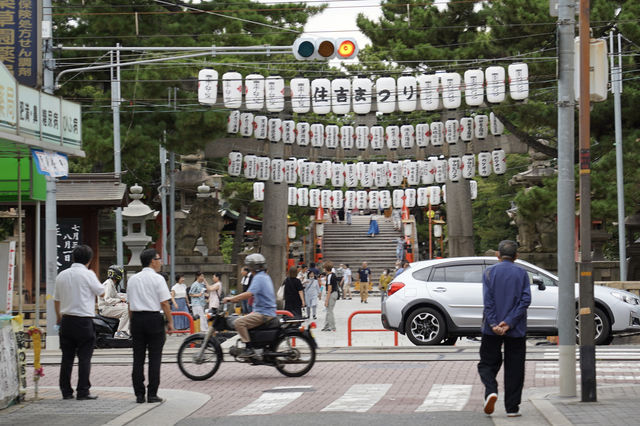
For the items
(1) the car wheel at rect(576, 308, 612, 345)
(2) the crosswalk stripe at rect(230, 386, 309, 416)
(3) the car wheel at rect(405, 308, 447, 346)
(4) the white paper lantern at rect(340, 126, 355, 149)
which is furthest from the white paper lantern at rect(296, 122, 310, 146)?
(2) the crosswalk stripe at rect(230, 386, 309, 416)

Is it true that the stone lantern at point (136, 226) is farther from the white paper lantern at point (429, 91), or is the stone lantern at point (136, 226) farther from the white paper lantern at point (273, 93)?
the white paper lantern at point (429, 91)

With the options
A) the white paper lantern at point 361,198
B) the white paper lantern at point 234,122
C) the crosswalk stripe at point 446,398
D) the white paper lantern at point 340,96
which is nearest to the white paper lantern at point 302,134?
the white paper lantern at point 234,122

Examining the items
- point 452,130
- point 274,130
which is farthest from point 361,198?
point 274,130

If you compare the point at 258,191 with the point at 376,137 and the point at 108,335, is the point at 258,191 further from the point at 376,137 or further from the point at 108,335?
the point at 108,335

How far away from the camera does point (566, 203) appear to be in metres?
11.2

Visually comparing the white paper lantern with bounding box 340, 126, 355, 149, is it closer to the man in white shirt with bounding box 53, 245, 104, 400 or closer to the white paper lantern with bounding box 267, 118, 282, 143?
the white paper lantern with bounding box 267, 118, 282, 143

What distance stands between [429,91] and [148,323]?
21.7 m

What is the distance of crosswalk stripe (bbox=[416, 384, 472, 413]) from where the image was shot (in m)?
10.8

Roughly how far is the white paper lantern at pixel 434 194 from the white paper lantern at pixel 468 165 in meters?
3.20

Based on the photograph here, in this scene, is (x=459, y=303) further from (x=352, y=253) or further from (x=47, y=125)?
(x=352, y=253)

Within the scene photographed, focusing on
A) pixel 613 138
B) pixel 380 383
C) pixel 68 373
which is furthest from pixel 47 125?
pixel 613 138

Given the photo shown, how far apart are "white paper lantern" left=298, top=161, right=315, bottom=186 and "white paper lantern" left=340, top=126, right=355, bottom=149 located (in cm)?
138

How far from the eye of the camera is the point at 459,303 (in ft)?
61.6

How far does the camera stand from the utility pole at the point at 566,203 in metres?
10.9
